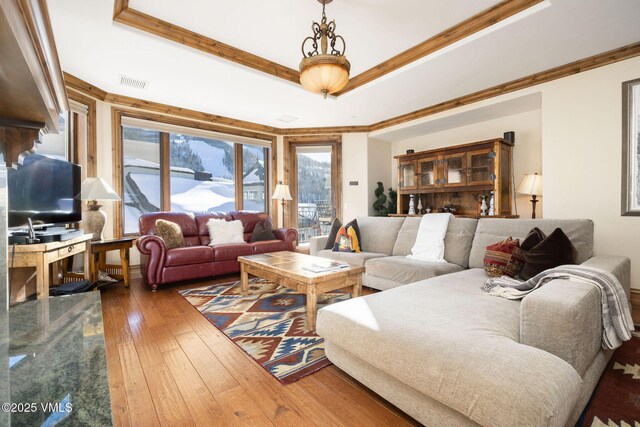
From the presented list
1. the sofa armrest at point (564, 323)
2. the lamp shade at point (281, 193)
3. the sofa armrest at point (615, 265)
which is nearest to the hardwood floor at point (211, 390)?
the sofa armrest at point (564, 323)

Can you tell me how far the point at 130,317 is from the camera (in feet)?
8.61

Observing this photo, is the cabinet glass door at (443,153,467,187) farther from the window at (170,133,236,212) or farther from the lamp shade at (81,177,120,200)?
the lamp shade at (81,177,120,200)

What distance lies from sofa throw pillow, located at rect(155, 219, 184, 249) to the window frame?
0.83 m

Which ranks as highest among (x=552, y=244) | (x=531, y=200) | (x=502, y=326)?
(x=531, y=200)

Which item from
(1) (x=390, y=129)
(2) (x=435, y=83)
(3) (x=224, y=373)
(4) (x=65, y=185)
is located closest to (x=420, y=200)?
(1) (x=390, y=129)

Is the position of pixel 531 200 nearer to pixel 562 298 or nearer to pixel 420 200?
pixel 420 200

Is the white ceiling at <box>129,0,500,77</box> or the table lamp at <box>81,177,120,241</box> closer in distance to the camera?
the white ceiling at <box>129,0,500,77</box>

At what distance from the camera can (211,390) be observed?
1.58m

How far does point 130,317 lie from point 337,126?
4.45 meters

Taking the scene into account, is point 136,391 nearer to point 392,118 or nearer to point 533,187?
point 533,187

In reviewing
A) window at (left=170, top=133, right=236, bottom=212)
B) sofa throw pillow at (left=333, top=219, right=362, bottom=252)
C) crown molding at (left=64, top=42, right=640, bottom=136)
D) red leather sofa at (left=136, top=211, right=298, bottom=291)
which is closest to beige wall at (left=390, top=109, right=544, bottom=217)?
crown molding at (left=64, top=42, right=640, bottom=136)

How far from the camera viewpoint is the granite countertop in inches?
21.0

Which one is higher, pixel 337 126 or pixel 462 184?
pixel 337 126

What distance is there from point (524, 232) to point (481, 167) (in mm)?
1949
